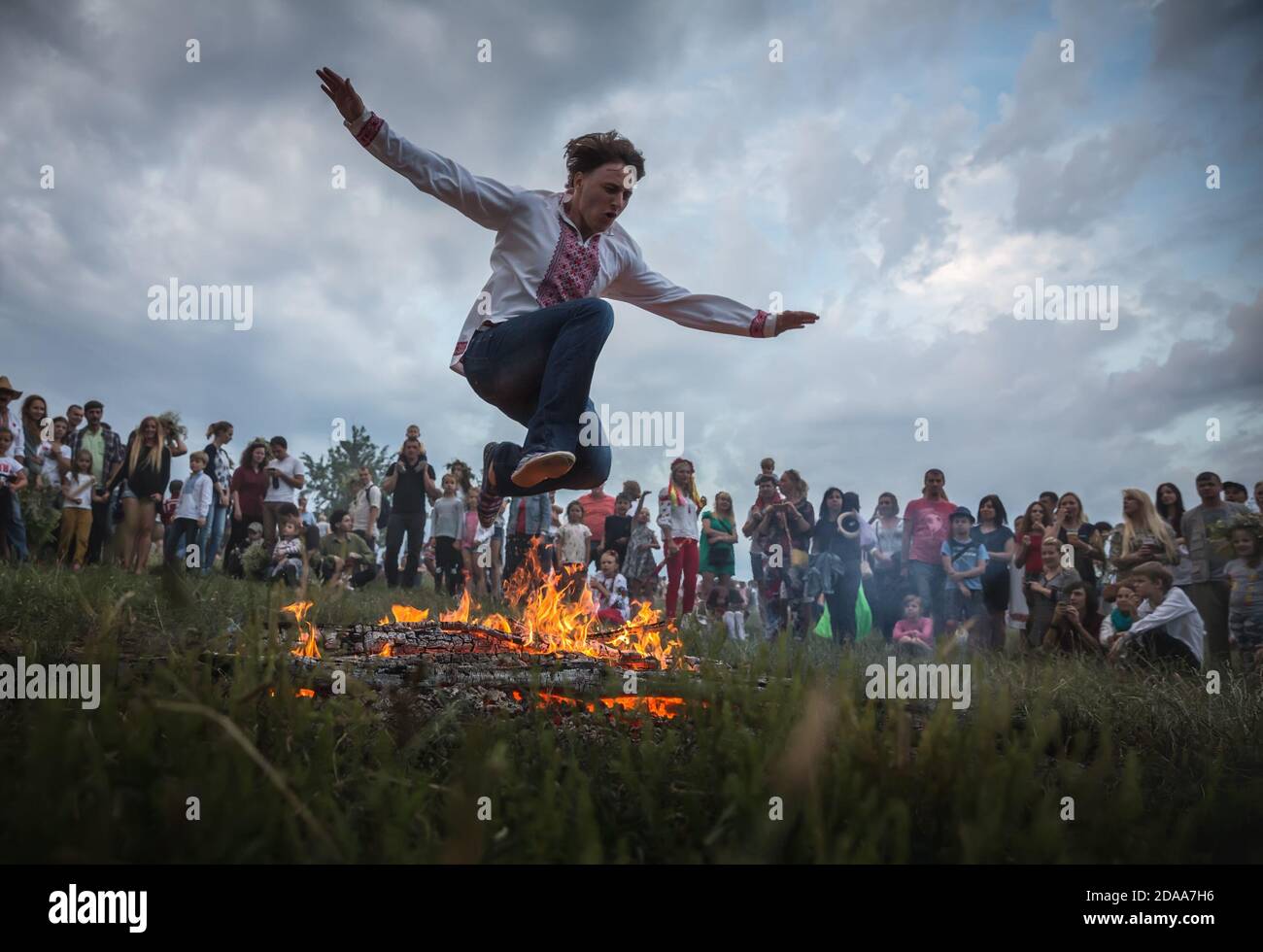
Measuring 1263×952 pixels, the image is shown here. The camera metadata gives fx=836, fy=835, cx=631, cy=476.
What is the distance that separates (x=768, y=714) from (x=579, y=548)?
787cm

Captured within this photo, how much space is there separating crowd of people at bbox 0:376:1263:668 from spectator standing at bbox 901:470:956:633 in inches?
0.6

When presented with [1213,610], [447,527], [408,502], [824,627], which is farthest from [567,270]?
[447,527]

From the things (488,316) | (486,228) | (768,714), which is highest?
(486,228)

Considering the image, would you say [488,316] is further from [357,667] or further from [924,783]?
[924,783]

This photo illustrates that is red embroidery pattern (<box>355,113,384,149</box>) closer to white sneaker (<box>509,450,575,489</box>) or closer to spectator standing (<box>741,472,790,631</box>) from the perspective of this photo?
white sneaker (<box>509,450,575,489</box>)

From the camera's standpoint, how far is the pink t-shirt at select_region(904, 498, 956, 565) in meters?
8.69

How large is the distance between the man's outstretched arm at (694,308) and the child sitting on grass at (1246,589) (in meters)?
4.18

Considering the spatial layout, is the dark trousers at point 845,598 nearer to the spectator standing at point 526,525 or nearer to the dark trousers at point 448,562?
the spectator standing at point 526,525

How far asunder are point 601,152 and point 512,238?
26.7 inches

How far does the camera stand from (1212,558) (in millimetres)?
6672

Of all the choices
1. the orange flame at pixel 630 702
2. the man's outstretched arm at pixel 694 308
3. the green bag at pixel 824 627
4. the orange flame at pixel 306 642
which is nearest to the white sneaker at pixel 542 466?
the orange flame at pixel 630 702

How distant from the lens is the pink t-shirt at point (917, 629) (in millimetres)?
8172
